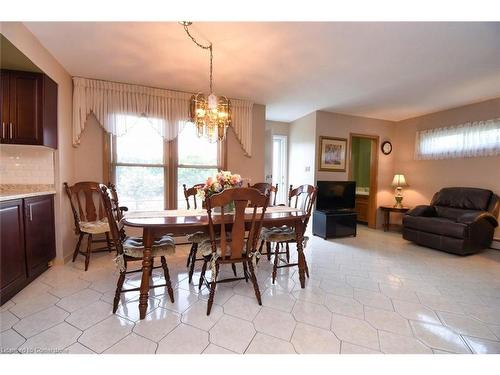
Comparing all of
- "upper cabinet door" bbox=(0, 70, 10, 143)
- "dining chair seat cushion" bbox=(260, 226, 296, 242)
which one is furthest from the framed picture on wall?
"upper cabinet door" bbox=(0, 70, 10, 143)

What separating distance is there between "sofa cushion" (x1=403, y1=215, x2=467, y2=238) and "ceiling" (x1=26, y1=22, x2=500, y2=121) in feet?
6.49

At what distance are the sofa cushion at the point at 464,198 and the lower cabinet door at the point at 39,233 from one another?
5.95 metres

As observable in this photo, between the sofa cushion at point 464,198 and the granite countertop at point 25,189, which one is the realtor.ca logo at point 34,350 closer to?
the granite countertop at point 25,189

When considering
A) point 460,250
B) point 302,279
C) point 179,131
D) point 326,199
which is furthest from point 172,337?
point 460,250

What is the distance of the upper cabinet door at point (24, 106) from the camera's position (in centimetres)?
241

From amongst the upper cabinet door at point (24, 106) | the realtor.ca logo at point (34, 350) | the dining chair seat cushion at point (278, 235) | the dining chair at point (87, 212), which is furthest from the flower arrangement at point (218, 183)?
the upper cabinet door at point (24, 106)

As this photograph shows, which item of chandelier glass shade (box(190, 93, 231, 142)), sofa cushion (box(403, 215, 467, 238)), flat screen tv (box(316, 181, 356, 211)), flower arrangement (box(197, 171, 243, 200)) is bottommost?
sofa cushion (box(403, 215, 467, 238))

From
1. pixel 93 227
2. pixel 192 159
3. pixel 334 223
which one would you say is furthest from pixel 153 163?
pixel 334 223

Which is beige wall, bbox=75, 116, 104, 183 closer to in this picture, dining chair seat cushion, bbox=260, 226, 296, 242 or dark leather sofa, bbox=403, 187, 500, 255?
dining chair seat cushion, bbox=260, 226, 296, 242

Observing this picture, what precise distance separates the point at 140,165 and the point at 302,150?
3233 millimetres

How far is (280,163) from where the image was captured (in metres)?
5.66

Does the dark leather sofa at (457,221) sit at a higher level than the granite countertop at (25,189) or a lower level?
lower

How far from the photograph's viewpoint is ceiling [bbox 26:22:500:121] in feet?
6.76
